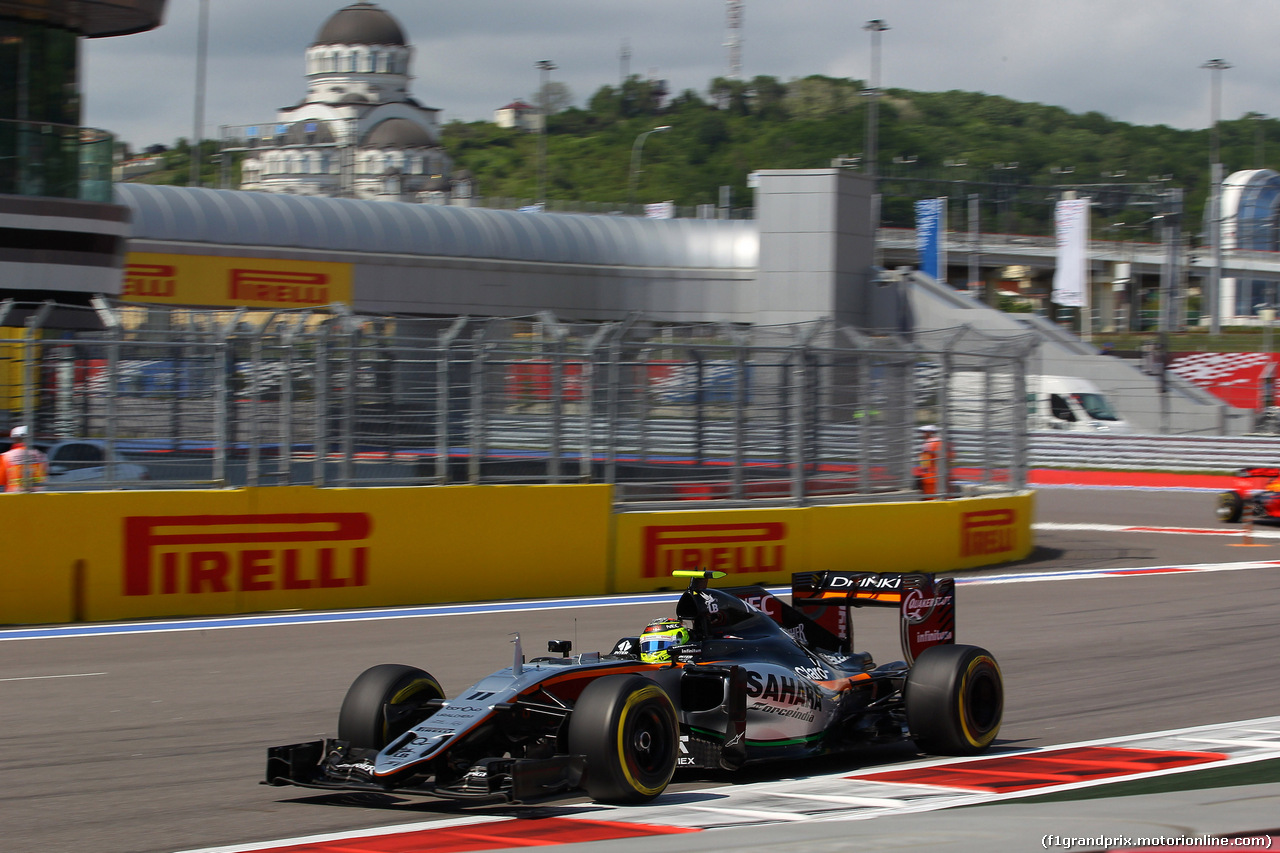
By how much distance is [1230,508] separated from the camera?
73.1ft

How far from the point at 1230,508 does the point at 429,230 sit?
24926 millimetres

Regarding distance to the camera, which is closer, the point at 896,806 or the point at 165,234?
the point at 896,806

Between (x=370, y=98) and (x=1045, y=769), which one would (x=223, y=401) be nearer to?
(x=1045, y=769)

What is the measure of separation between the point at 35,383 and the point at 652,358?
5.75m

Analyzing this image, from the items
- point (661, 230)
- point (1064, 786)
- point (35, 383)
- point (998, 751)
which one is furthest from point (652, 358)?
point (661, 230)

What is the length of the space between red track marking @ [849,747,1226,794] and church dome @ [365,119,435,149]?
4436 inches

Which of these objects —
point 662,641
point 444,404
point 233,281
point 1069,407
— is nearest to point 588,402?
point 444,404

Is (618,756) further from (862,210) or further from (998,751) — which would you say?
(862,210)

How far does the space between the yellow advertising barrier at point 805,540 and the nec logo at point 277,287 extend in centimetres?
2534

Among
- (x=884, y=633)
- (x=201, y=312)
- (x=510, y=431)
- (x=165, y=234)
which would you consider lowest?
(x=884, y=633)

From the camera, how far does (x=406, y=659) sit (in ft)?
33.8

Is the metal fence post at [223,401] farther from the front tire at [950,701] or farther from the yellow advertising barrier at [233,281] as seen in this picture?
the yellow advertising barrier at [233,281]

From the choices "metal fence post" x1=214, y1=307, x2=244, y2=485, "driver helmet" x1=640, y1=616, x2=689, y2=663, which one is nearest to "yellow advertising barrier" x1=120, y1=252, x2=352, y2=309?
"metal fence post" x1=214, y1=307, x2=244, y2=485

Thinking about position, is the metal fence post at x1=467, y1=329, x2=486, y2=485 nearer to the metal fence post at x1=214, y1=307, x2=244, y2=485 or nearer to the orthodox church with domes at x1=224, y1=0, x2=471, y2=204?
the metal fence post at x1=214, y1=307, x2=244, y2=485
